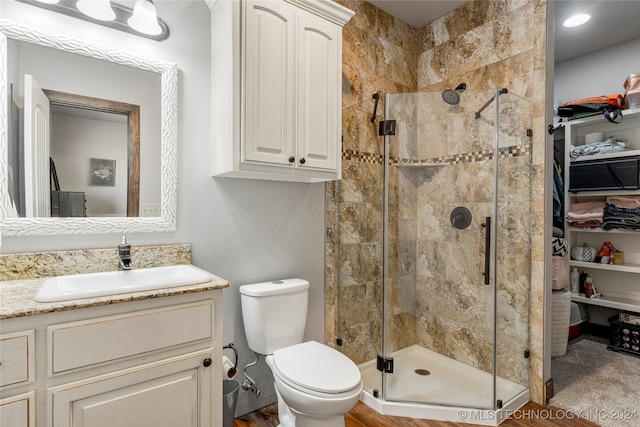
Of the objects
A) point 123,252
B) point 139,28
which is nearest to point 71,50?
point 139,28

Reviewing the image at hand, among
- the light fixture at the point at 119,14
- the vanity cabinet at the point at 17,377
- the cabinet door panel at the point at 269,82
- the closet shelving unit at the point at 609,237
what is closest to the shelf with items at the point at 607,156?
the closet shelving unit at the point at 609,237

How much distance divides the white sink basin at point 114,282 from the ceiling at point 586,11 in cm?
230

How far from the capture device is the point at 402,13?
2.62 metres

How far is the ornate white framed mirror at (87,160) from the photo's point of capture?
136cm

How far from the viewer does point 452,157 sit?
227cm

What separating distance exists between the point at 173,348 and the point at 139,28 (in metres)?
1.43

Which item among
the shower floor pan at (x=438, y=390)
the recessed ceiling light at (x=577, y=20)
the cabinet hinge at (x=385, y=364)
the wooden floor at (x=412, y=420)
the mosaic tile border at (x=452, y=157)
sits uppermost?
the recessed ceiling light at (x=577, y=20)

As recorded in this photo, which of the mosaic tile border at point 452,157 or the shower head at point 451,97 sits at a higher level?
the shower head at point 451,97

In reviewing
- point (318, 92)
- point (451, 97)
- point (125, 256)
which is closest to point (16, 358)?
point (125, 256)

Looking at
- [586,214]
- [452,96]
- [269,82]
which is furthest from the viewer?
[586,214]

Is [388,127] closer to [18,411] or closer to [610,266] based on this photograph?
[18,411]

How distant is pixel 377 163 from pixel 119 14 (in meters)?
1.65

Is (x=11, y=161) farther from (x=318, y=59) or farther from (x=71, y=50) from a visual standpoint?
(x=318, y=59)

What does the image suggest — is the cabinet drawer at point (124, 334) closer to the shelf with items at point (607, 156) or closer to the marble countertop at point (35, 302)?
the marble countertop at point (35, 302)
